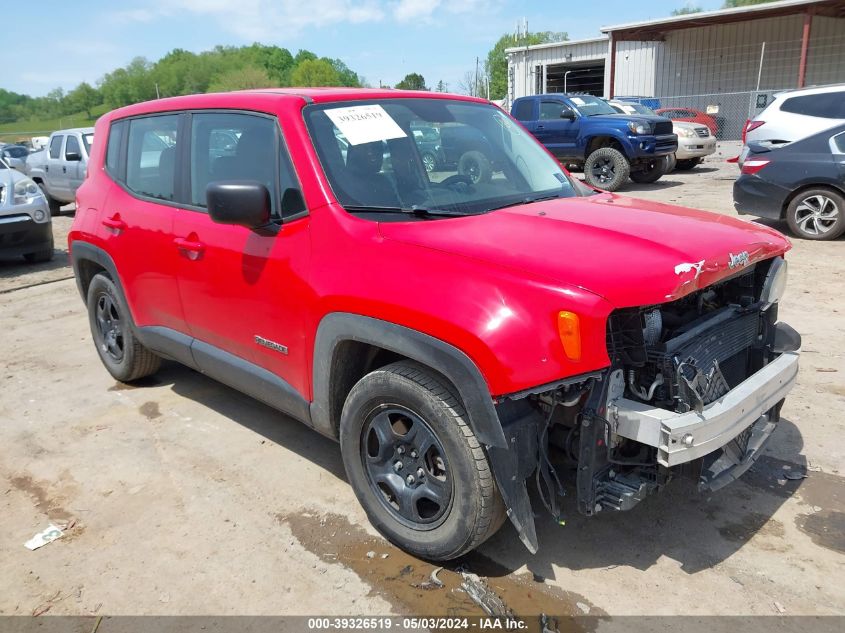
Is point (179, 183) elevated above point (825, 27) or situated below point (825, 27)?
below

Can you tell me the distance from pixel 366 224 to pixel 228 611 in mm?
1629

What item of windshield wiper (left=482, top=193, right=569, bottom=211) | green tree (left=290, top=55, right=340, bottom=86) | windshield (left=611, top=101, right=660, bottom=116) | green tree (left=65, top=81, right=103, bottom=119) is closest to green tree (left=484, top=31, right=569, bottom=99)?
green tree (left=290, top=55, right=340, bottom=86)

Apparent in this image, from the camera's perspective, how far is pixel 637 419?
94.3 inches

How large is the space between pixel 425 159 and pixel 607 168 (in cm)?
1152

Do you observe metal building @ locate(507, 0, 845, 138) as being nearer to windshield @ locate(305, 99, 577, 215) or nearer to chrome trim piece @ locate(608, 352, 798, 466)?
windshield @ locate(305, 99, 577, 215)

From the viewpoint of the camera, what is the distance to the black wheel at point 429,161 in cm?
331

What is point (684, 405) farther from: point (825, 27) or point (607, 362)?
point (825, 27)

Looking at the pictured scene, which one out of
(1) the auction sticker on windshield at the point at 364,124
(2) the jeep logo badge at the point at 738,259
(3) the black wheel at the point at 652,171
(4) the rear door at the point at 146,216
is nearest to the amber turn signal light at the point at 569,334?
(2) the jeep logo badge at the point at 738,259

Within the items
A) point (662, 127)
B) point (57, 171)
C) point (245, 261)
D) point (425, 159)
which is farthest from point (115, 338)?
point (662, 127)

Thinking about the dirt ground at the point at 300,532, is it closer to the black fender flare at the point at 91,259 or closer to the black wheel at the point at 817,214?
the black fender flare at the point at 91,259

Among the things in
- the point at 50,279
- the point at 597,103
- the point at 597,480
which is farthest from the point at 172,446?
the point at 597,103

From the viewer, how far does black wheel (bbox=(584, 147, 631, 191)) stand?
13.6 m

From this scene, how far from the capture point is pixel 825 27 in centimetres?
2598

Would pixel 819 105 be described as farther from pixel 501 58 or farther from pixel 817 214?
pixel 501 58
